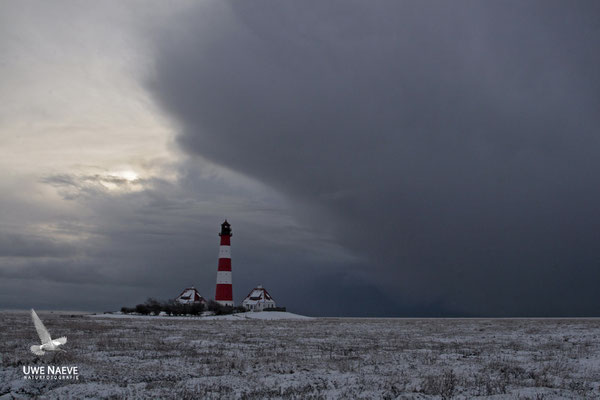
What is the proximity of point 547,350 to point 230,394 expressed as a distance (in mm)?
19135

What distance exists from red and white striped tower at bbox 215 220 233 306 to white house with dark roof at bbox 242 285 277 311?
1252cm

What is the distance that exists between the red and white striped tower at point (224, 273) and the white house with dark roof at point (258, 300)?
12.5 m

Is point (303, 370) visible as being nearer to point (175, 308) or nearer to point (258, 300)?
point (175, 308)

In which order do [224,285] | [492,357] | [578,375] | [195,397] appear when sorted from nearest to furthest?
[195,397], [578,375], [492,357], [224,285]

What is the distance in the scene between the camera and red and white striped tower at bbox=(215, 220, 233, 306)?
89062 mm

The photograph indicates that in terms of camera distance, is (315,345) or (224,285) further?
(224,285)

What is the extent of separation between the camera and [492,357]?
23.2 metres

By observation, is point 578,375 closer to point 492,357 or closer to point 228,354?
point 492,357

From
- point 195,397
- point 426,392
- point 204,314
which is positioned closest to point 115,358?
point 195,397

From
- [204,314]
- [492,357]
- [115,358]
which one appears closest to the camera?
[115,358]

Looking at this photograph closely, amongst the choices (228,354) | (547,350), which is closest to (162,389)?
(228,354)

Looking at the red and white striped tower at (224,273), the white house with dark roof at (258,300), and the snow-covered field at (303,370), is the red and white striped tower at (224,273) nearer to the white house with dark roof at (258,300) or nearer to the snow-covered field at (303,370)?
the white house with dark roof at (258,300)

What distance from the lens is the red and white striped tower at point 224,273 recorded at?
89062 mm

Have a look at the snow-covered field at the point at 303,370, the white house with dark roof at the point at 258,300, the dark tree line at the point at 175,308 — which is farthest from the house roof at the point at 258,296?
the snow-covered field at the point at 303,370
